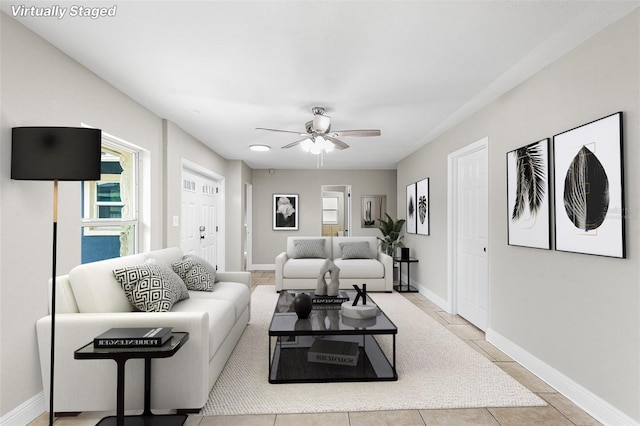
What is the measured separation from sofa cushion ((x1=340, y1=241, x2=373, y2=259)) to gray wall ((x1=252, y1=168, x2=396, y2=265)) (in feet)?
6.76

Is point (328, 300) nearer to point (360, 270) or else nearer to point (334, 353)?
point (334, 353)

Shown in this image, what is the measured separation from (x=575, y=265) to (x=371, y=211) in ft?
19.8

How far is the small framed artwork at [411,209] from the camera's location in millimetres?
6223

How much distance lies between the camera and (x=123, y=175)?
3572mm

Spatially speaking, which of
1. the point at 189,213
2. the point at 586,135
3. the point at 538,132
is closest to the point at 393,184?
the point at 189,213

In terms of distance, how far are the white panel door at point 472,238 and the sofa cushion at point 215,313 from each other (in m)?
2.58

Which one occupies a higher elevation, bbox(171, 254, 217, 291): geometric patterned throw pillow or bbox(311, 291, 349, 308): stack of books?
bbox(171, 254, 217, 291): geometric patterned throw pillow

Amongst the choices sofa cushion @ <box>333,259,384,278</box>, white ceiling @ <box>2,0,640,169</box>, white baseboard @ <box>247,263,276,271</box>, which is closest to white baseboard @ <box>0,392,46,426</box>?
white ceiling @ <box>2,0,640,169</box>

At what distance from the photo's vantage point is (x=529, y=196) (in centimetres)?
288

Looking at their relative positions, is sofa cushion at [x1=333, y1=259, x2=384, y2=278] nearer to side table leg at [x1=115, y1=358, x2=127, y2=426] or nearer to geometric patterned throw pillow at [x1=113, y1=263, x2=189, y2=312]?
geometric patterned throw pillow at [x1=113, y1=263, x2=189, y2=312]

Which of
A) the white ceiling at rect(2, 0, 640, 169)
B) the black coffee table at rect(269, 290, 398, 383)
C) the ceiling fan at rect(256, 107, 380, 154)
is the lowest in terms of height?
the black coffee table at rect(269, 290, 398, 383)

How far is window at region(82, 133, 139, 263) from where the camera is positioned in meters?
3.04

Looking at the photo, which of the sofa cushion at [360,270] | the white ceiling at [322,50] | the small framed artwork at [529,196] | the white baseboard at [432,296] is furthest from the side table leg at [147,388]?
the sofa cushion at [360,270]

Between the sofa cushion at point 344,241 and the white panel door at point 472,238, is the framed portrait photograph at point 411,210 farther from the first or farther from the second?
the white panel door at point 472,238
